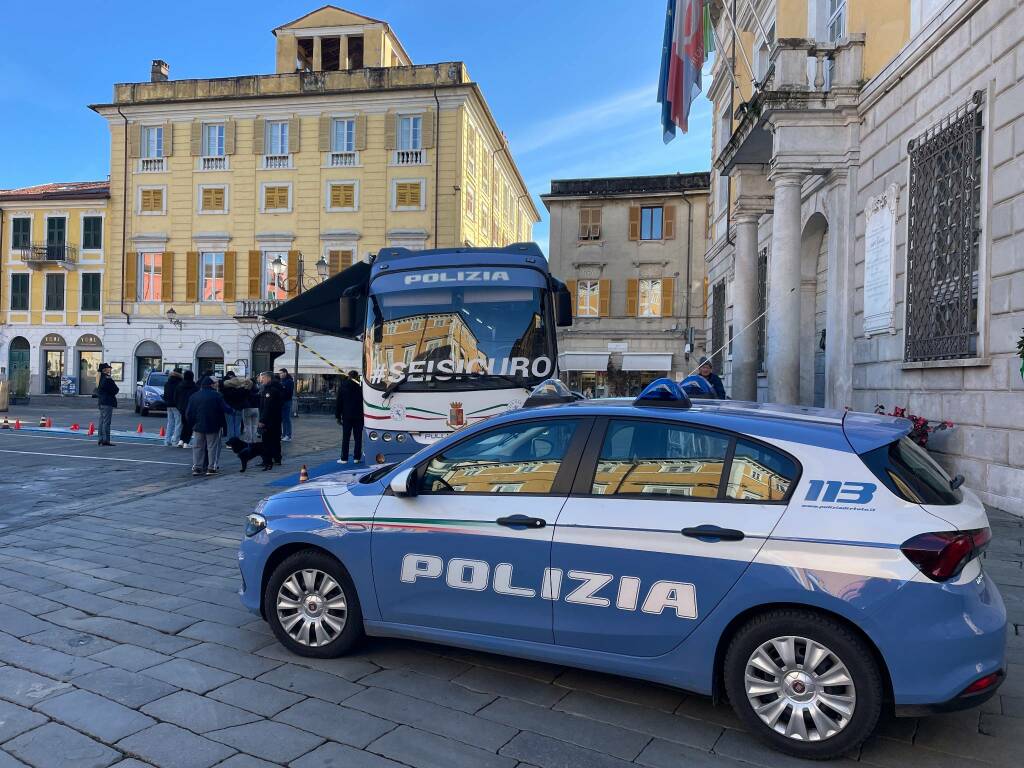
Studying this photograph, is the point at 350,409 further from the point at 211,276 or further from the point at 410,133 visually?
the point at 211,276

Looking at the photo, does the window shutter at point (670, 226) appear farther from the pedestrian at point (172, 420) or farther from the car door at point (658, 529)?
the car door at point (658, 529)

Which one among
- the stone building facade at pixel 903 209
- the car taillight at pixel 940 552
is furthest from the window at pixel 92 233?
the car taillight at pixel 940 552

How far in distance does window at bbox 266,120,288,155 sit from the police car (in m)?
35.7

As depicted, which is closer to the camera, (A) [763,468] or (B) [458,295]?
(A) [763,468]

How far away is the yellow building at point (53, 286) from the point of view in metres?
38.6

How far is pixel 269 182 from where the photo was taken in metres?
36.2

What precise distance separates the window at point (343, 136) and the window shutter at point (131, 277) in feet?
39.2

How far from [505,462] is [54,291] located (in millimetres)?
43347

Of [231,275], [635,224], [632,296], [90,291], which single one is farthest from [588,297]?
[90,291]

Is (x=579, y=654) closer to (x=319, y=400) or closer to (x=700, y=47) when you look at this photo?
(x=700, y=47)

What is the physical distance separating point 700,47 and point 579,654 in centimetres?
1416

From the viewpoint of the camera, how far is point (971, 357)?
8758 millimetres

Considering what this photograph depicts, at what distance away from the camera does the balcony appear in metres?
38.7

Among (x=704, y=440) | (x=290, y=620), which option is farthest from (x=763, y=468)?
(x=290, y=620)
